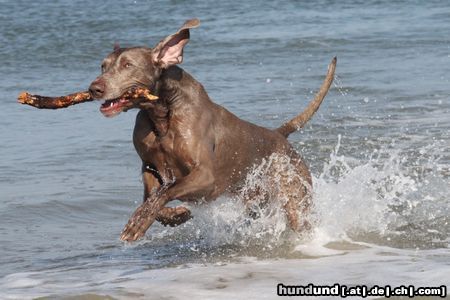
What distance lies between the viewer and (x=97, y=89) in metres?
6.11

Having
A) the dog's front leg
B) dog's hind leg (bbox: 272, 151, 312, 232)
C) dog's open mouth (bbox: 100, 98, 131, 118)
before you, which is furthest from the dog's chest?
dog's hind leg (bbox: 272, 151, 312, 232)

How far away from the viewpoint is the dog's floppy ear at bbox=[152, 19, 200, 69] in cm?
646

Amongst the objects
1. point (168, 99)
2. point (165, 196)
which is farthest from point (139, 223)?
point (168, 99)

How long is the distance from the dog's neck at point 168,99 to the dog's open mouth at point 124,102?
0.24 meters

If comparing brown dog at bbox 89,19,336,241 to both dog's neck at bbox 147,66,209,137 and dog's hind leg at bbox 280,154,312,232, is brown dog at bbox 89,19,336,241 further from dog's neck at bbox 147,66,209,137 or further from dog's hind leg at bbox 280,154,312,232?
dog's hind leg at bbox 280,154,312,232

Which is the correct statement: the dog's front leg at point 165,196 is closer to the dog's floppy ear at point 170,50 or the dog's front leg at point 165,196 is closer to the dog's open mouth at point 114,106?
the dog's open mouth at point 114,106

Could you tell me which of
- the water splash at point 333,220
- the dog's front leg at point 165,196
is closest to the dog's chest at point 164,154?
the dog's front leg at point 165,196

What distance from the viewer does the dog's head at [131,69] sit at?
6191mm

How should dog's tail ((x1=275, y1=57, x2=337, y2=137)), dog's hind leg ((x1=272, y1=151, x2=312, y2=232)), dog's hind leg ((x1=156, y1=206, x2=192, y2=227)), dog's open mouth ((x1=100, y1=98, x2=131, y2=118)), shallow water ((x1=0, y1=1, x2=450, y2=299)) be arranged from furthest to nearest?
dog's tail ((x1=275, y1=57, x2=337, y2=137))
dog's hind leg ((x1=272, y1=151, x2=312, y2=232))
dog's hind leg ((x1=156, y1=206, x2=192, y2=227))
shallow water ((x1=0, y1=1, x2=450, y2=299))
dog's open mouth ((x1=100, y1=98, x2=131, y2=118))

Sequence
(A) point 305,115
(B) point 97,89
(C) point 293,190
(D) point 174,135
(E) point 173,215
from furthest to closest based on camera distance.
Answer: (A) point 305,115 < (C) point 293,190 < (E) point 173,215 < (D) point 174,135 < (B) point 97,89

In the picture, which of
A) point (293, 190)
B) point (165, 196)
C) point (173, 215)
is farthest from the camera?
point (293, 190)

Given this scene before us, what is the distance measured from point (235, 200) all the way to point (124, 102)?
145 centimetres

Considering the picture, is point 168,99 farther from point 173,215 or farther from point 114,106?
point 173,215

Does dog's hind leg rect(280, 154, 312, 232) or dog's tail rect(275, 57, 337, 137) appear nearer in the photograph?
dog's hind leg rect(280, 154, 312, 232)
